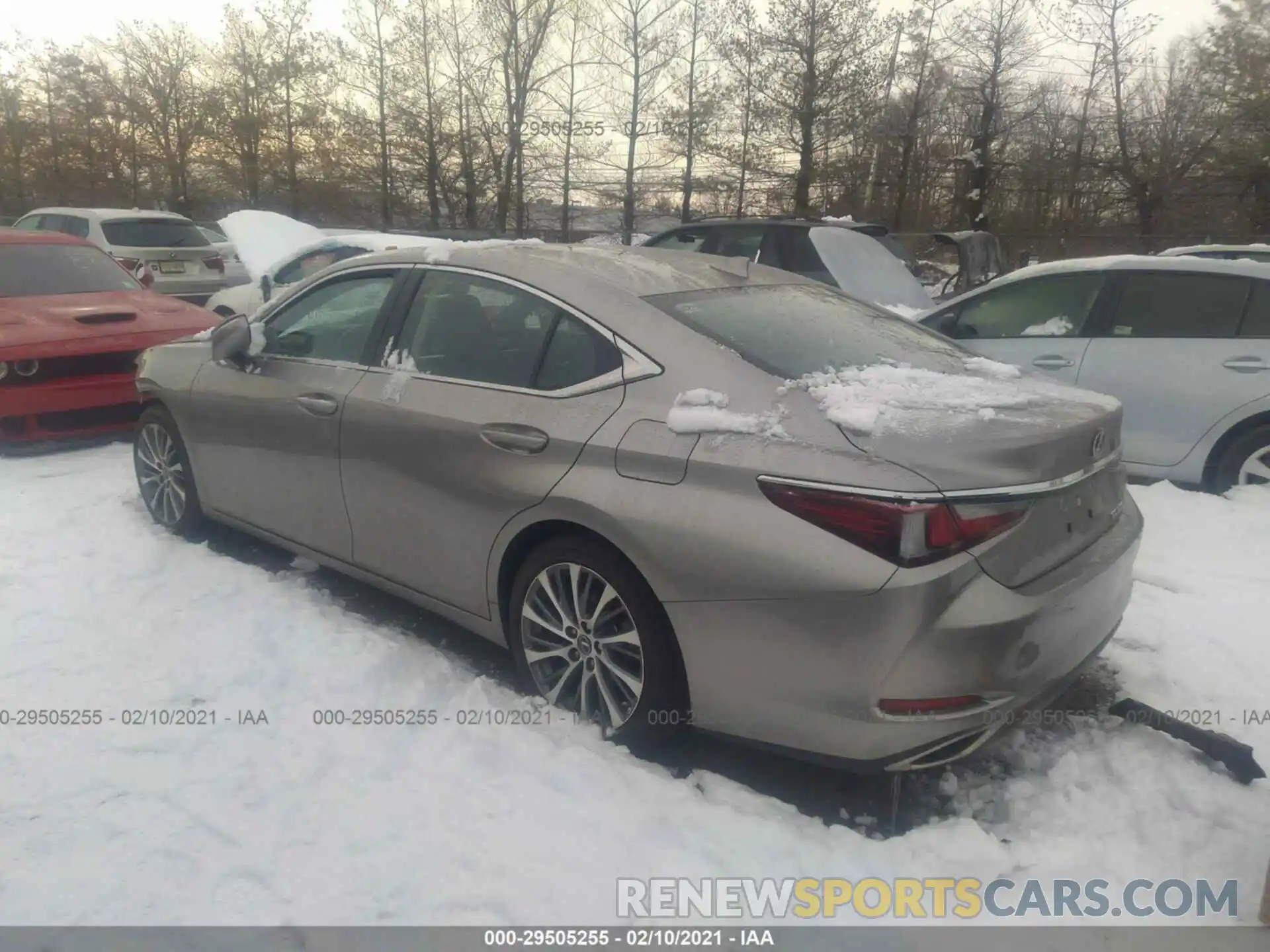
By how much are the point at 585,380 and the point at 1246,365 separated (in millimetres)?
4164

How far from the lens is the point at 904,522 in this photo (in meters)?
2.34

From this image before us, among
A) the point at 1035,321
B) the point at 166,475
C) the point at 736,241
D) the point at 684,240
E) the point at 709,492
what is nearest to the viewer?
the point at 709,492

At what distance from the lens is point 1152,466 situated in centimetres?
552

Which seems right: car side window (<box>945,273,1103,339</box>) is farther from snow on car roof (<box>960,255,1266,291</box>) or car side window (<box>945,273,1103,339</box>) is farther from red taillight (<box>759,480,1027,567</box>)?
red taillight (<box>759,480,1027,567</box>)

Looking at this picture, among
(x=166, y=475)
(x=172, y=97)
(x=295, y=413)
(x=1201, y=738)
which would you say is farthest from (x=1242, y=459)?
(x=172, y=97)

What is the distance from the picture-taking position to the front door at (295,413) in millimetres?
3834

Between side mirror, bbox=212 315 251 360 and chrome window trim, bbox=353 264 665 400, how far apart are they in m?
1.16

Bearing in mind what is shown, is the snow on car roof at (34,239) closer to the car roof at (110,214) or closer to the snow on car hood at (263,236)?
the snow on car hood at (263,236)

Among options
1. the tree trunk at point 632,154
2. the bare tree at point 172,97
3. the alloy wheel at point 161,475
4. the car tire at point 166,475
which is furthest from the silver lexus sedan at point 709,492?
the bare tree at point 172,97

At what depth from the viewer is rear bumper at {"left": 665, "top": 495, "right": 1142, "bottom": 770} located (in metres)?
2.36

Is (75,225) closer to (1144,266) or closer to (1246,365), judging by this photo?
(1144,266)

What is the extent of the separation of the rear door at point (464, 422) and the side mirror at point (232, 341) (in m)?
0.85

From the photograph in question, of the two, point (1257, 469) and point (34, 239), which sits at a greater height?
point (34, 239)

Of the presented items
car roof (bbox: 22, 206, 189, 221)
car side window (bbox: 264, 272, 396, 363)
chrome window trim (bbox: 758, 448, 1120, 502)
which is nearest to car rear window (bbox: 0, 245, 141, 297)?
car side window (bbox: 264, 272, 396, 363)
